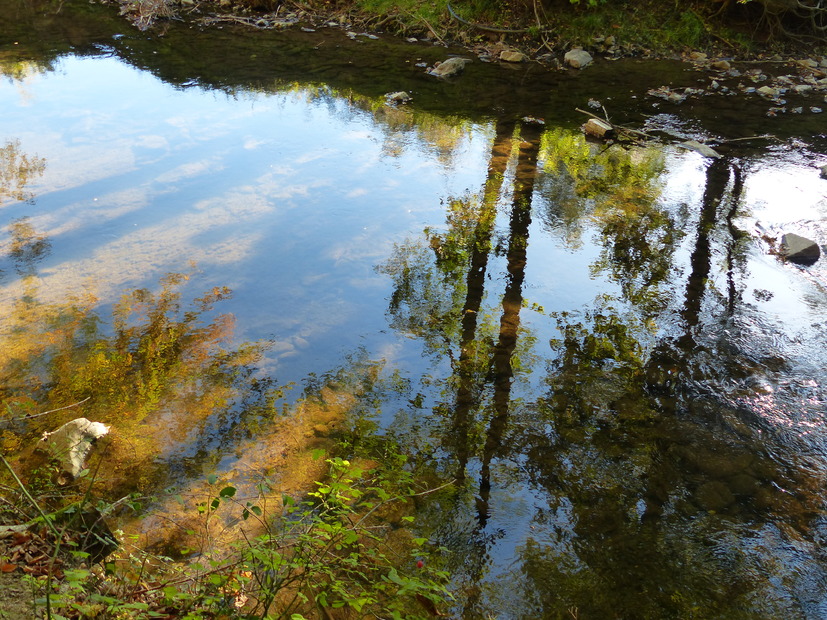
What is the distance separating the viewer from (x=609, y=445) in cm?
396

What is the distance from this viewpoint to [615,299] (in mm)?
5508

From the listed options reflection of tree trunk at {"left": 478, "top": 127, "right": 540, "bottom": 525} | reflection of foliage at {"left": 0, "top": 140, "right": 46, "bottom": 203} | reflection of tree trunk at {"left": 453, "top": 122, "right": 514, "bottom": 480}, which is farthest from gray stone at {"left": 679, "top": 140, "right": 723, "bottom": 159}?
reflection of foliage at {"left": 0, "top": 140, "right": 46, "bottom": 203}

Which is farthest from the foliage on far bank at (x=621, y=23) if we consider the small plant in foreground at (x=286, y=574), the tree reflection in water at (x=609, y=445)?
the small plant in foreground at (x=286, y=574)

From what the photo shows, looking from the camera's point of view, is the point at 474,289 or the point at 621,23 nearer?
the point at 474,289

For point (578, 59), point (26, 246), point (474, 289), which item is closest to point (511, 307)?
point (474, 289)

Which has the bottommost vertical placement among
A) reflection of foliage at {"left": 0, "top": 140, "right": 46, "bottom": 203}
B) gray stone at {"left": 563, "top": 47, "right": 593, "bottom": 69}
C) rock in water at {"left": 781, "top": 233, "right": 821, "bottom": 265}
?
rock in water at {"left": 781, "top": 233, "right": 821, "bottom": 265}

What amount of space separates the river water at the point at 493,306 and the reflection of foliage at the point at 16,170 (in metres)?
0.04

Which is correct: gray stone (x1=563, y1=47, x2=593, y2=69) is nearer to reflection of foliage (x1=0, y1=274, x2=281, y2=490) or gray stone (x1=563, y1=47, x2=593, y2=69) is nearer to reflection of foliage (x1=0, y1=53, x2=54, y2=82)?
reflection of foliage (x1=0, y1=53, x2=54, y2=82)

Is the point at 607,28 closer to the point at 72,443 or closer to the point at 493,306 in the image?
the point at 493,306

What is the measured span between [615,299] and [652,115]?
572 cm

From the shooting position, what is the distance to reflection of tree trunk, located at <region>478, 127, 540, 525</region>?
3927 mm

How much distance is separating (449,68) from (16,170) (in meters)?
7.60

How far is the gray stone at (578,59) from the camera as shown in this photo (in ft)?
41.4

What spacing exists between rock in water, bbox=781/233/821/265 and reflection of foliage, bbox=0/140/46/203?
7.84 metres
